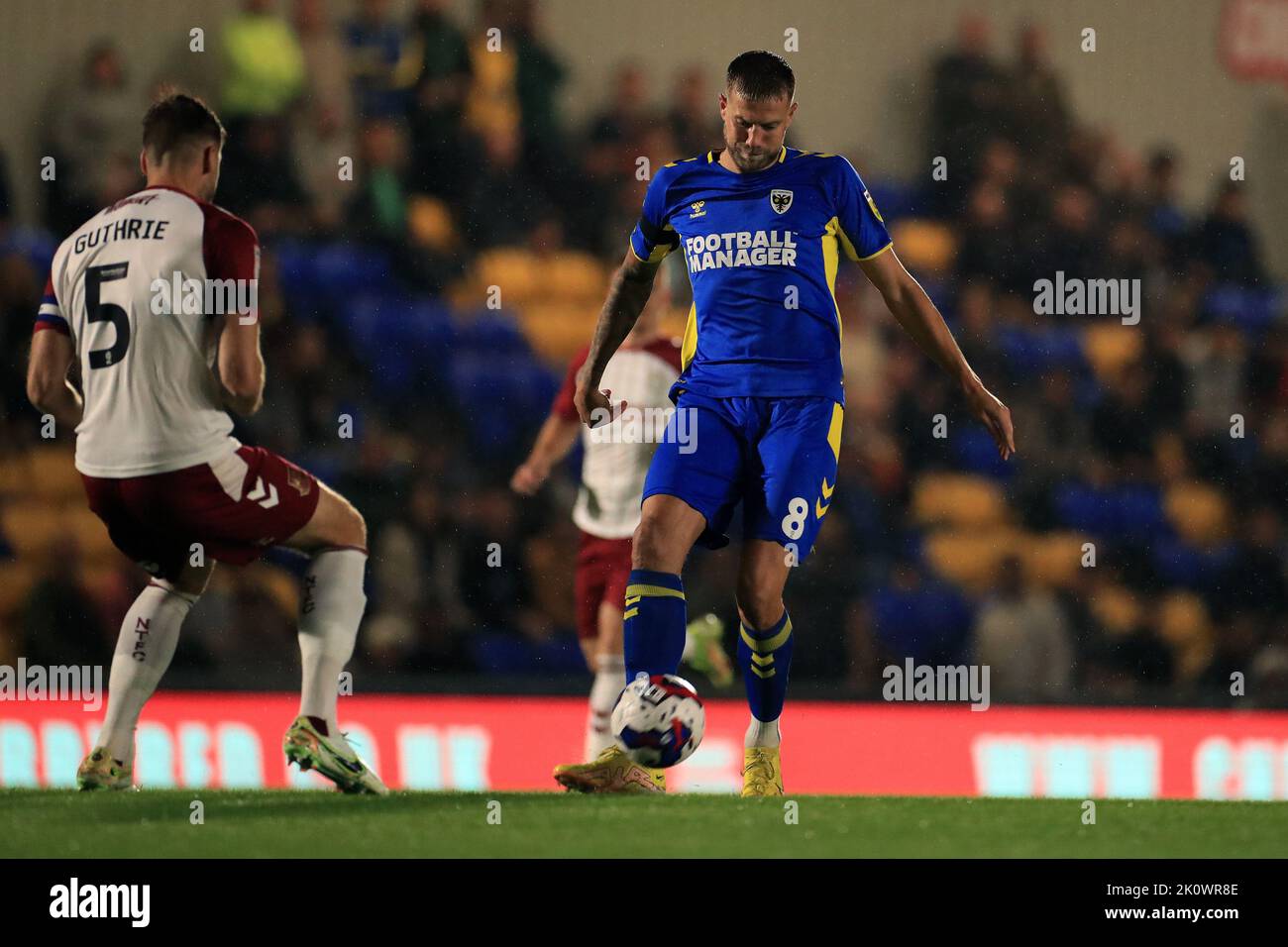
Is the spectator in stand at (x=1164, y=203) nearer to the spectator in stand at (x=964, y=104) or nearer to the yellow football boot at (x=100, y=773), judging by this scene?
the spectator in stand at (x=964, y=104)

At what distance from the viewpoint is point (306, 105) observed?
12359mm

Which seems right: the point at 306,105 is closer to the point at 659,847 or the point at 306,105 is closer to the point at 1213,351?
the point at 1213,351

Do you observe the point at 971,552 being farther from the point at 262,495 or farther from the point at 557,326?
the point at 262,495

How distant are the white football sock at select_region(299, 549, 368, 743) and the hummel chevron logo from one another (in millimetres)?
307

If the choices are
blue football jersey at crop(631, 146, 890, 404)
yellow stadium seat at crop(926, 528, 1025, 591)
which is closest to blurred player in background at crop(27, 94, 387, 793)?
blue football jersey at crop(631, 146, 890, 404)

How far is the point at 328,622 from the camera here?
18.4ft

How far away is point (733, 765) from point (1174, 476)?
4.07 metres

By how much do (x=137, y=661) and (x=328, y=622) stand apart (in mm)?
603

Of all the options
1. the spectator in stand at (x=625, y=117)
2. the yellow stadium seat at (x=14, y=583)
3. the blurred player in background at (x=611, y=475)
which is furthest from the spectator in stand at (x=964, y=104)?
the yellow stadium seat at (x=14, y=583)

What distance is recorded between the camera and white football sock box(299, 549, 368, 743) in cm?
548

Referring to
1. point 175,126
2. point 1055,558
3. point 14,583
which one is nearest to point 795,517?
point 175,126

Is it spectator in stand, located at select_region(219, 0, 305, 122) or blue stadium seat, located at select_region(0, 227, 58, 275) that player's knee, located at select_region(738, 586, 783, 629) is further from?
spectator in stand, located at select_region(219, 0, 305, 122)

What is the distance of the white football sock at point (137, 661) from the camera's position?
563cm
